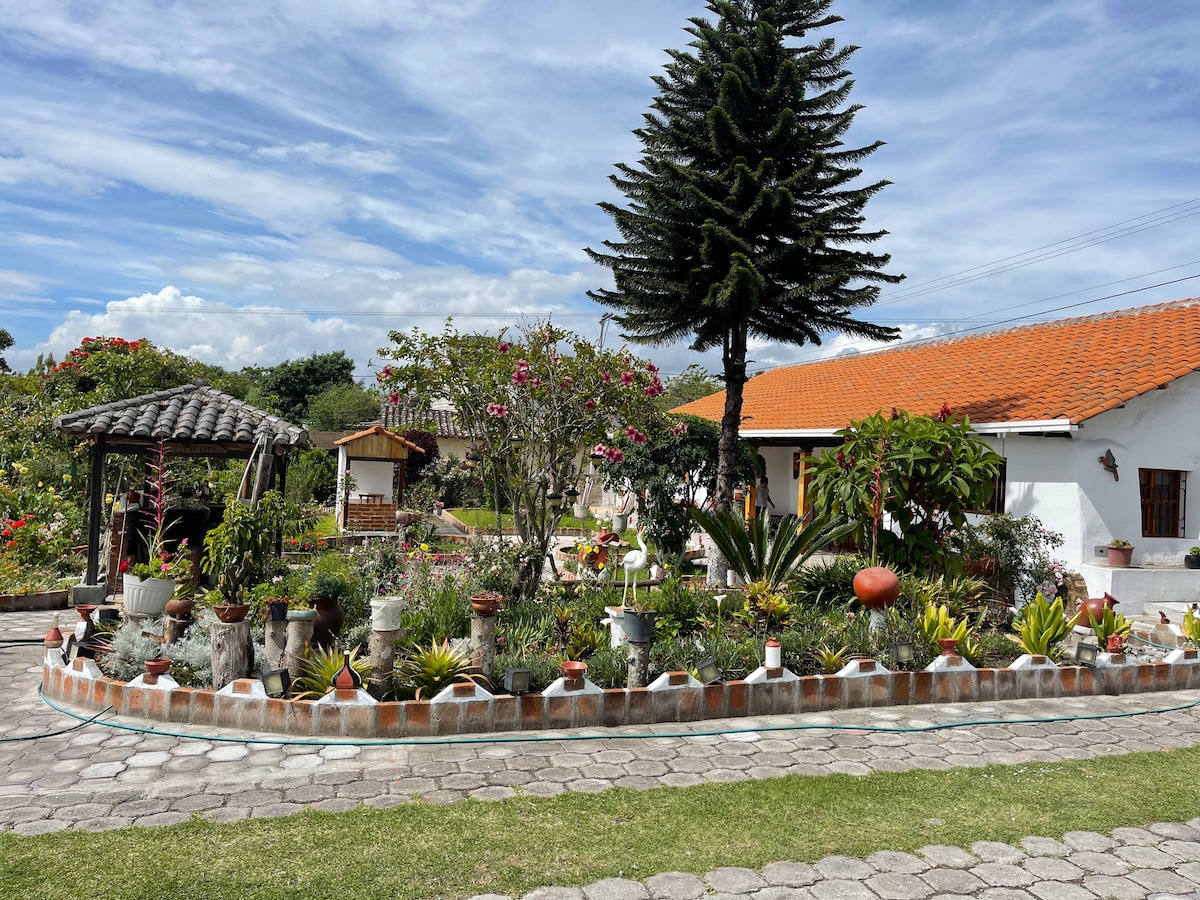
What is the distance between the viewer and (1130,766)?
512cm

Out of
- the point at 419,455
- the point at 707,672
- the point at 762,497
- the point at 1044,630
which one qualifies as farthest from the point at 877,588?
the point at 419,455

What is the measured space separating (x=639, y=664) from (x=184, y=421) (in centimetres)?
671

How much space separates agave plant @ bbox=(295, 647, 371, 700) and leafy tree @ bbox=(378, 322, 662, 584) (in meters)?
2.83

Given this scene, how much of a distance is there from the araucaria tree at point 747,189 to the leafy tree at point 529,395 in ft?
8.24

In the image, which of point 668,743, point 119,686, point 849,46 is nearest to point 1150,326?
point 849,46

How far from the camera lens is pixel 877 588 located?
6988mm

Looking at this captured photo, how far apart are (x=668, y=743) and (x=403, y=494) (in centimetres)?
1832

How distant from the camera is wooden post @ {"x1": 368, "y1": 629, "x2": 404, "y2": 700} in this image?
545 cm

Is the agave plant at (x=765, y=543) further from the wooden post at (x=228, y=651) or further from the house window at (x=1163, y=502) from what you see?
the house window at (x=1163, y=502)

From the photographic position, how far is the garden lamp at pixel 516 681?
215 inches

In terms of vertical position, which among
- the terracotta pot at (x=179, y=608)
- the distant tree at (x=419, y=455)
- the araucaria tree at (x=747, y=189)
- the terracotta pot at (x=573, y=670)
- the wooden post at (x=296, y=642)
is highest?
the araucaria tree at (x=747, y=189)

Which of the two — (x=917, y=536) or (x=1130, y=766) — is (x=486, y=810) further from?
(x=917, y=536)

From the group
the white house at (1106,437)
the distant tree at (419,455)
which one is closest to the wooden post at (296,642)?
the white house at (1106,437)

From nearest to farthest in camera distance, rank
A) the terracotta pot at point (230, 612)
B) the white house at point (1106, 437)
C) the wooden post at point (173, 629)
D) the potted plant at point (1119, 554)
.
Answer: the terracotta pot at point (230, 612)
the wooden post at point (173, 629)
the potted plant at point (1119, 554)
the white house at point (1106, 437)
